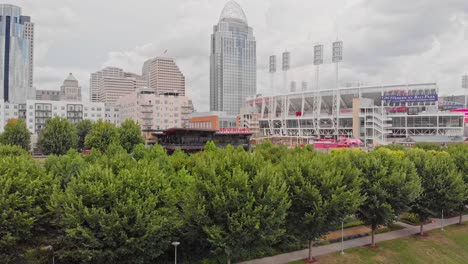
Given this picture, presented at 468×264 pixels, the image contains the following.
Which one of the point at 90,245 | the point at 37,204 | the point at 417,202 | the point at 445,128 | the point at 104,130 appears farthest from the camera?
the point at 445,128

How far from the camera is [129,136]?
9194 centimetres

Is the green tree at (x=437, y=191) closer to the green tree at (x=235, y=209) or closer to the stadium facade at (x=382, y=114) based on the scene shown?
the green tree at (x=235, y=209)

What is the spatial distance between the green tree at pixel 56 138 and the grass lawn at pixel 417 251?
7899 cm

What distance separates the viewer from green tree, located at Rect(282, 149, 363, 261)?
3203cm

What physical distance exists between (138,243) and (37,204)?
1162cm

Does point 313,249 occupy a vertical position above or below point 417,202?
below

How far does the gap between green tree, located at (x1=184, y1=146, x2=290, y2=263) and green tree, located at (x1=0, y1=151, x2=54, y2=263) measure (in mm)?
12852

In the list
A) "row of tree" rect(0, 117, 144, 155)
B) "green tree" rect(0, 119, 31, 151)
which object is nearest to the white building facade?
"row of tree" rect(0, 117, 144, 155)

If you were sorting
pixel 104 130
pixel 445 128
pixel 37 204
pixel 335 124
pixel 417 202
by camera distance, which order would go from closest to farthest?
pixel 37 204 < pixel 417 202 < pixel 104 130 < pixel 445 128 < pixel 335 124

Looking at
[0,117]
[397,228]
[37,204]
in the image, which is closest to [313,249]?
[397,228]

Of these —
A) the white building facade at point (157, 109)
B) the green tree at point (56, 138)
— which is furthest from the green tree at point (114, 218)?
the white building facade at point (157, 109)

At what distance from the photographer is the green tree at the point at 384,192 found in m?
37.6

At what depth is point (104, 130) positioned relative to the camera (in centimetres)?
9162

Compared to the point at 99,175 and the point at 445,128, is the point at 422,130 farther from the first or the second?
the point at 99,175
